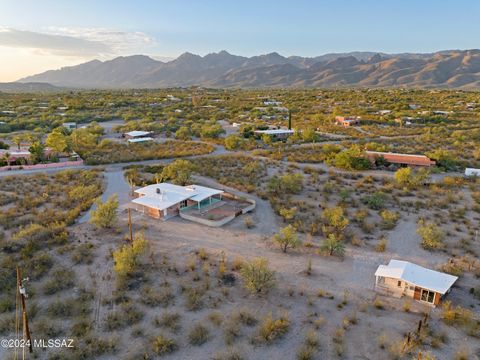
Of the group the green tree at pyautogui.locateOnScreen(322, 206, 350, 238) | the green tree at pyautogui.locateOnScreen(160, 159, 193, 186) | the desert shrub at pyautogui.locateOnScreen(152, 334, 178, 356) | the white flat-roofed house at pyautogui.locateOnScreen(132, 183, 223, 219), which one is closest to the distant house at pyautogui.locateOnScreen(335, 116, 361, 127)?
the green tree at pyautogui.locateOnScreen(160, 159, 193, 186)

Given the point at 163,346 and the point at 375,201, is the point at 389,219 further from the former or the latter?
the point at 163,346

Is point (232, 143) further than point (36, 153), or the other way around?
point (232, 143)

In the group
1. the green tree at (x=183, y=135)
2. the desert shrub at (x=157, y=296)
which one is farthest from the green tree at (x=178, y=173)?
the green tree at (x=183, y=135)

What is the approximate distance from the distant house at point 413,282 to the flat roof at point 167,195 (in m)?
13.9

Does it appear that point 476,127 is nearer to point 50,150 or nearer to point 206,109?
point 206,109

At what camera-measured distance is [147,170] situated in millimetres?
39031

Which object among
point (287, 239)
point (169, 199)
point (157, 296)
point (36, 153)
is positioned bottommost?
point (157, 296)

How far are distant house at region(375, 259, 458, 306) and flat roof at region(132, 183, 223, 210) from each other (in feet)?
45.7

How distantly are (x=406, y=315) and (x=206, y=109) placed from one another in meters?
89.6

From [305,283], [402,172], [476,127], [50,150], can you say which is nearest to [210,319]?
[305,283]

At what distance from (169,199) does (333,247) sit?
40.9 feet

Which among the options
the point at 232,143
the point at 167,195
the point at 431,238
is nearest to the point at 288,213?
the point at 431,238

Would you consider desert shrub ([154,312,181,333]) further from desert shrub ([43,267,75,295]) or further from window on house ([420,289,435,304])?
window on house ([420,289,435,304])

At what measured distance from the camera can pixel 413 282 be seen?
17.0 metres
